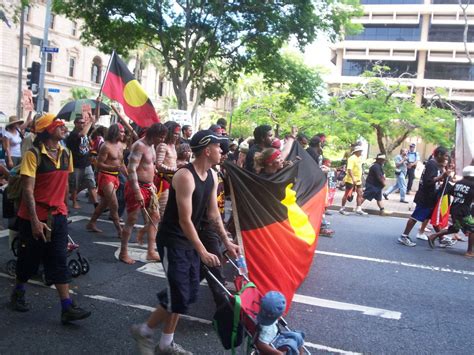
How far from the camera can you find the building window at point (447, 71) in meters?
52.0

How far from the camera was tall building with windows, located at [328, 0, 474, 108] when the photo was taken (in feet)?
169

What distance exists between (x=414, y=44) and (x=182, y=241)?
55.2 meters

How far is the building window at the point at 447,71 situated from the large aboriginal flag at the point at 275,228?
53104 millimetres

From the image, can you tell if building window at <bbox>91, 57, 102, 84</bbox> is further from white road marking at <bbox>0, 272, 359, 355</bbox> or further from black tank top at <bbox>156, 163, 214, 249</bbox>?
black tank top at <bbox>156, 163, 214, 249</bbox>

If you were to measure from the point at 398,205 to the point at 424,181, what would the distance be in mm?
5823

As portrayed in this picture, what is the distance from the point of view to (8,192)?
4637 millimetres

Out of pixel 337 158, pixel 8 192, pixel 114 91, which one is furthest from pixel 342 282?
pixel 337 158

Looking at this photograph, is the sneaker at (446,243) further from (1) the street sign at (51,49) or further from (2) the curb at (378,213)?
(1) the street sign at (51,49)

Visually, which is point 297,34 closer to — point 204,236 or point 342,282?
point 342,282

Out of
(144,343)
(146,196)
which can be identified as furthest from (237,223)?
(146,196)

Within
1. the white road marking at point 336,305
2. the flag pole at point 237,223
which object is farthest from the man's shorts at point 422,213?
the flag pole at point 237,223

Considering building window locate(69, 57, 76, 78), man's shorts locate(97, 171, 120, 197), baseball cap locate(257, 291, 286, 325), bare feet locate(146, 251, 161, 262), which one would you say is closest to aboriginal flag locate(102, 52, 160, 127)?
man's shorts locate(97, 171, 120, 197)

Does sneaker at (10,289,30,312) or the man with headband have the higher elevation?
the man with headband

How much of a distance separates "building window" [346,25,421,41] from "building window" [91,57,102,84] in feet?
90.7
